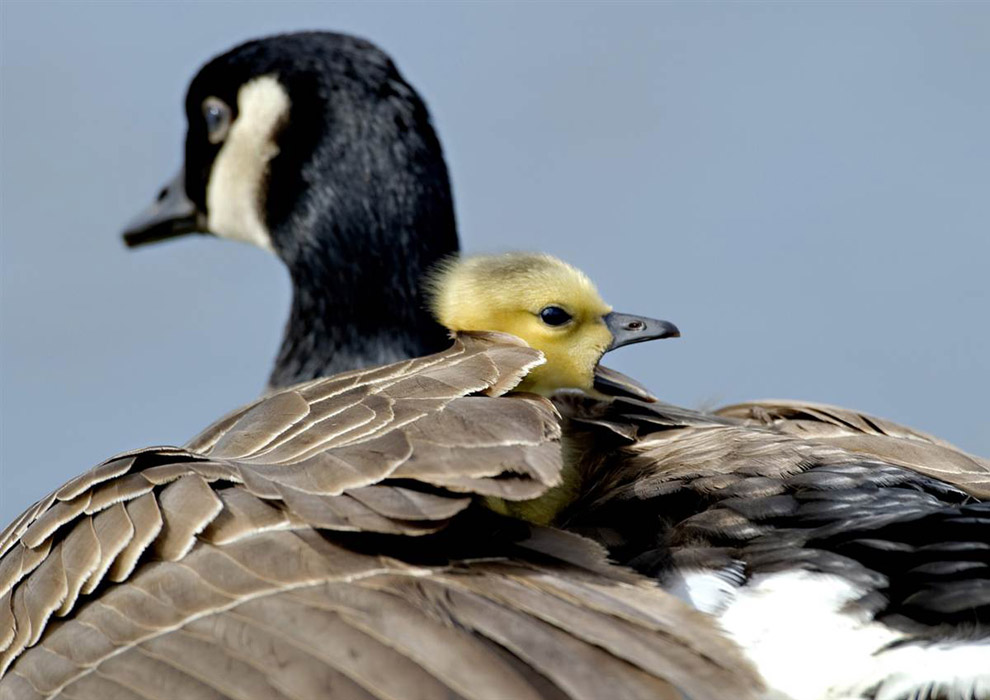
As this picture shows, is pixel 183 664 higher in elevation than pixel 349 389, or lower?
lower

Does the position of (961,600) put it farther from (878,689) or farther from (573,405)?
(573,405)

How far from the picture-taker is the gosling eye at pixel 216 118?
14.6 feet

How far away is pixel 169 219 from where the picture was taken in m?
4.72

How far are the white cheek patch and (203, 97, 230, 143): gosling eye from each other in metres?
0.04

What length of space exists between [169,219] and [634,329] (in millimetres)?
2250

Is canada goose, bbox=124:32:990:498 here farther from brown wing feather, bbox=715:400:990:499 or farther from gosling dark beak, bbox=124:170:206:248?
brown wing feather, bbox=715:400:990:499

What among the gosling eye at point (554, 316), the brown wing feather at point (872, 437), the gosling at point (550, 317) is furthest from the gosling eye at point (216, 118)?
the brown wing feather at point (872, 437)

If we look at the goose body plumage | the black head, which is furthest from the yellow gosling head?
the black head

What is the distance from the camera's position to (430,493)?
188 cm

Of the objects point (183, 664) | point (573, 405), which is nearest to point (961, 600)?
point (573, 405)

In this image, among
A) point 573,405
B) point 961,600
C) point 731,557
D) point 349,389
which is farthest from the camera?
point 573,405

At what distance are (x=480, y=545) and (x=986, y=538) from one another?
685 millimetres

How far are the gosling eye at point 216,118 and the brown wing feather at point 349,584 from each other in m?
2.49

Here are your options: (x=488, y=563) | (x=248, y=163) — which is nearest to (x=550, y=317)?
(x=488, y=563)
